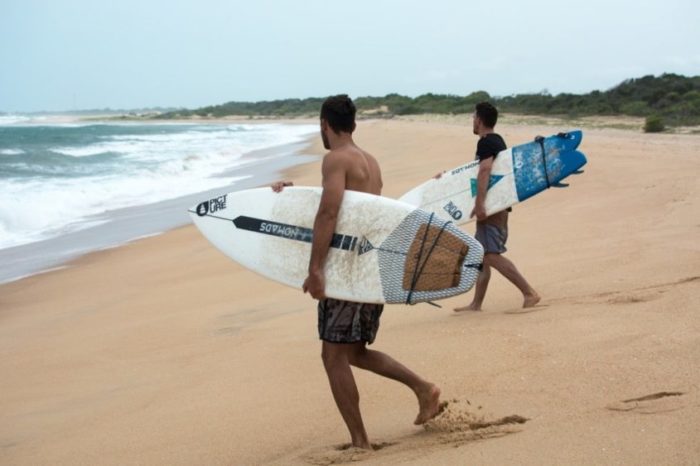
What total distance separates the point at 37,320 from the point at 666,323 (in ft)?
17.1

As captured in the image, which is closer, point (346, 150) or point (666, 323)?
point (346, 150)

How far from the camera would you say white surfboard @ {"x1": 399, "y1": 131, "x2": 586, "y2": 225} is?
5.68 m

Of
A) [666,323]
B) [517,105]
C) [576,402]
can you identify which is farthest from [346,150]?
[517,105]

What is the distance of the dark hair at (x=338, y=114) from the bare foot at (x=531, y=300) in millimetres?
2315

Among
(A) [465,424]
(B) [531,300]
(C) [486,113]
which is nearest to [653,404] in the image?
(A) [465,424]

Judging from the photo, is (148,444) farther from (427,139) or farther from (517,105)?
(517,105)

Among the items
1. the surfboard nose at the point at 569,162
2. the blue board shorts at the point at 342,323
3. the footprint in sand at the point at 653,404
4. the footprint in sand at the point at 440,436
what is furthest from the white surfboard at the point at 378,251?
the surfboard nose at the point at 569,162

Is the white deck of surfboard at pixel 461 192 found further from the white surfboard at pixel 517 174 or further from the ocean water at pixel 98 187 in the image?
the ocean water at pixel 98 187

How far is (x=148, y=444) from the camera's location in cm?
370

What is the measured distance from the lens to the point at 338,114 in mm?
3184

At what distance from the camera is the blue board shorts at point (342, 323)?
10.2 ft

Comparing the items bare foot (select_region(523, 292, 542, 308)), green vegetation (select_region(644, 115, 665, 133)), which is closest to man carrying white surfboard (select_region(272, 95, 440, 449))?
bare foot (select_region(523, 292, 542, 308))

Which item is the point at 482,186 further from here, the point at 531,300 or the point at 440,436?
the point at 440,436

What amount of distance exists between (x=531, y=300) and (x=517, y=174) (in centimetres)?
114
